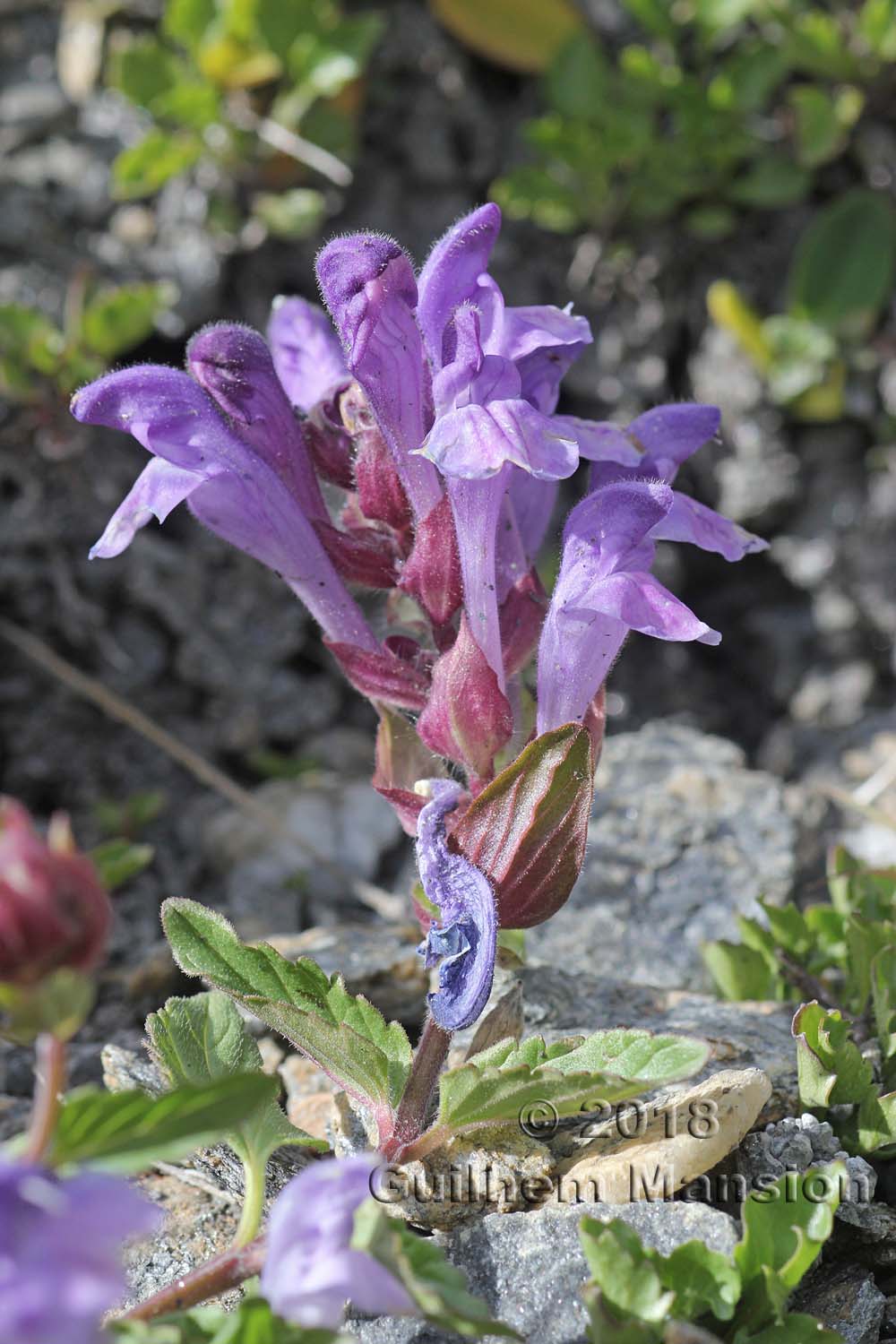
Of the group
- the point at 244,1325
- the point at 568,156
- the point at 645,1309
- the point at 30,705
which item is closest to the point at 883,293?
the point at 568,156

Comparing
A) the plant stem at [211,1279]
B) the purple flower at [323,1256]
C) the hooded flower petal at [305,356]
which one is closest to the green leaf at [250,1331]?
the purple flower at [323,1256]

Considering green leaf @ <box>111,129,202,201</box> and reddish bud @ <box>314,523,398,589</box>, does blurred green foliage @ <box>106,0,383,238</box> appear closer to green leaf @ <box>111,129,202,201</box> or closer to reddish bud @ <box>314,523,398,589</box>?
green leaf @ <box>111,129,202,201</box>

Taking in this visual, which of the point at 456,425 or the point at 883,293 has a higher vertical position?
the point at 456,425

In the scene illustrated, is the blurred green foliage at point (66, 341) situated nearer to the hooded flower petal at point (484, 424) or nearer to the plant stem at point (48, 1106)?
the hooded flower petal at point (484, 424)

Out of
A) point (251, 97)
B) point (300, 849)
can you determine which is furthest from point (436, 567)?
point (251, 97)

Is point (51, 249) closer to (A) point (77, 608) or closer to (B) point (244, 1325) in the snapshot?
(A) point (77, 608)

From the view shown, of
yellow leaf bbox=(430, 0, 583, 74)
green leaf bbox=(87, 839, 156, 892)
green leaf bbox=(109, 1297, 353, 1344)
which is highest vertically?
yellow leaf bbox=(430, 0, 583, 74)

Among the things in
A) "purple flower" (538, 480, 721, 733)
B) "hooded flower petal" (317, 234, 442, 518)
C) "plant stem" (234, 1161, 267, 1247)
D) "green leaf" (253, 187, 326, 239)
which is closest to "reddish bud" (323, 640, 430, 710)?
"purple flower" (538, 480, 721, 733)
